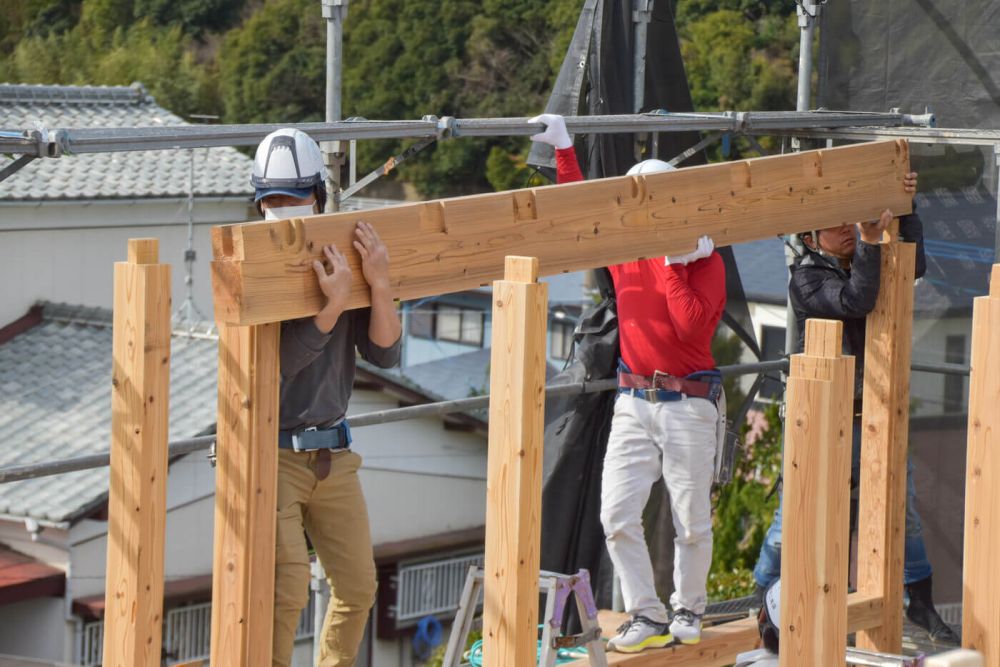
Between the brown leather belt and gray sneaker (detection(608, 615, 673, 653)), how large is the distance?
721 mm

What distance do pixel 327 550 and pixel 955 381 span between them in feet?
11.2

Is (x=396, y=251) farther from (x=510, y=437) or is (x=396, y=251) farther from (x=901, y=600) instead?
(x=901, y=600)

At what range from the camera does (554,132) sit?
15.0 ft

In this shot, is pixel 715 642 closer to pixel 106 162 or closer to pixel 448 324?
pixel 106 162

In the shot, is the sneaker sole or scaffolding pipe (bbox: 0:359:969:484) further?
the sneaker sole

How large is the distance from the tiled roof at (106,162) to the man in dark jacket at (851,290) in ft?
34.6

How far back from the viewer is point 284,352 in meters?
3.46

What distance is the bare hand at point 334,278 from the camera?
3.26 meters

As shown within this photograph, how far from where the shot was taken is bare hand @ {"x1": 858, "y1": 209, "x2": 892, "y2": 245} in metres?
4.77

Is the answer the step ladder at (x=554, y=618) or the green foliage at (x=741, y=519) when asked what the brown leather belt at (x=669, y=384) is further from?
the green foliage at (x=741, y=519)

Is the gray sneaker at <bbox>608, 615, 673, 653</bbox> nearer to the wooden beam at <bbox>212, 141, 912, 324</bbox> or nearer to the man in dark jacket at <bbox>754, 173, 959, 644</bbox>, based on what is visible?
the man in dark jacket at <bbox>754, 173, 959, 644</bbox>

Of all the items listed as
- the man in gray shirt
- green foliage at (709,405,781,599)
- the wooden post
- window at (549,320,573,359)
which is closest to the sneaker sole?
the wooden post

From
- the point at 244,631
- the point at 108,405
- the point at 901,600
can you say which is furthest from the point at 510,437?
the point at 108,405

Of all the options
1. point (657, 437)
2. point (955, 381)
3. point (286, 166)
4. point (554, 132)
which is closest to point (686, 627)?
point (657, 437)
